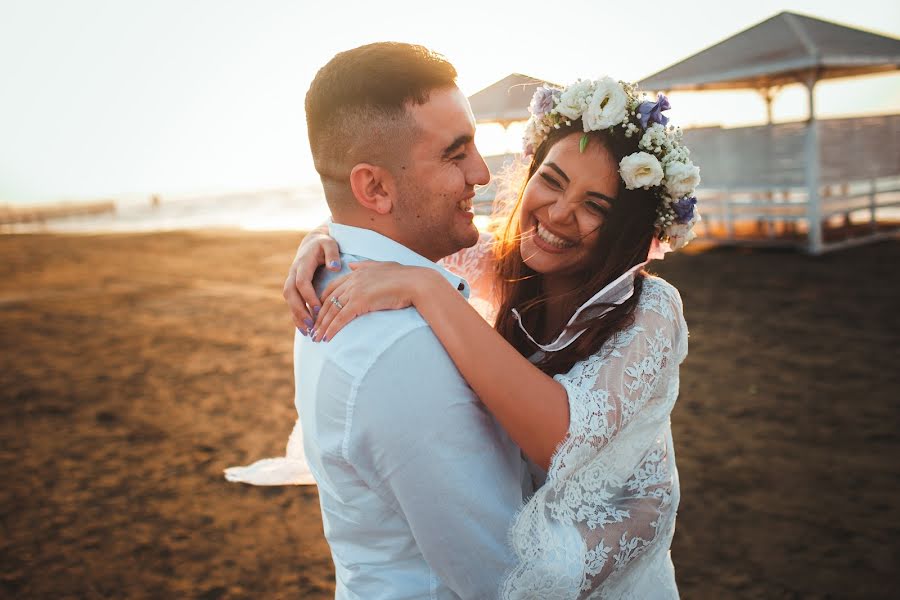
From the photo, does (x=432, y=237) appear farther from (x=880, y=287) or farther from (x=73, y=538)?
(x=880, y=287)

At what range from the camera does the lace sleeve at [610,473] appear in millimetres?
1840

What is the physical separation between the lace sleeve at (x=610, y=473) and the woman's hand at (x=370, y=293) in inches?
22.7

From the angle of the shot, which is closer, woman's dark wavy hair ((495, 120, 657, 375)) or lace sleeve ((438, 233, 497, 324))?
woman's dark wavy hair ((495, 120, 657, 375))

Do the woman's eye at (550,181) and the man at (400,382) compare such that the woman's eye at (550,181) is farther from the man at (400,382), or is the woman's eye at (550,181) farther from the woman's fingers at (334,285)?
the woman's fingers at (334,285)

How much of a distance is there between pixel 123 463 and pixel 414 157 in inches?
187

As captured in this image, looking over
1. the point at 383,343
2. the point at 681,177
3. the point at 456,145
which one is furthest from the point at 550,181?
the point at 383,343

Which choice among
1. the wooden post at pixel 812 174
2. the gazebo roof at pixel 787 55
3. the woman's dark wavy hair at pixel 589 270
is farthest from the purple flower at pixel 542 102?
the wooden post at pixel 812 174

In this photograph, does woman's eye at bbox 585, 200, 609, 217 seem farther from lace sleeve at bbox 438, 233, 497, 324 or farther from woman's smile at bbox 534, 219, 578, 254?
lace sleeve at bbox 438, 233, 497, 324

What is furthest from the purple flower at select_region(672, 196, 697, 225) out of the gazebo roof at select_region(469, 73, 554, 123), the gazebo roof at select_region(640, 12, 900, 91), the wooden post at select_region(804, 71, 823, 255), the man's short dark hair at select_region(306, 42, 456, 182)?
the wooden post at select_region(804, 71, 823, 255)

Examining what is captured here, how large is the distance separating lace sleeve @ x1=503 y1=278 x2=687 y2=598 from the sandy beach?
174 cm

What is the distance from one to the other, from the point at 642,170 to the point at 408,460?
161cm

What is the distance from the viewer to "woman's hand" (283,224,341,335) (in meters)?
2.02

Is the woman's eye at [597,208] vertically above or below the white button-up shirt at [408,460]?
above

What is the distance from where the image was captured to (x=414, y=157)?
6.60 feet
